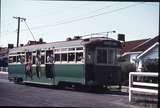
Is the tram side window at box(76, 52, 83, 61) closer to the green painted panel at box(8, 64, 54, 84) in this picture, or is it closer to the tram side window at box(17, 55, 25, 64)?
the green painted panel at box(8, 64, 54, 84)

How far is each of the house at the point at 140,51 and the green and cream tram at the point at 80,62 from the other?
8.34m

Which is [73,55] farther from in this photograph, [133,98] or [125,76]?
[125,76]

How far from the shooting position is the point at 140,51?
38562mm

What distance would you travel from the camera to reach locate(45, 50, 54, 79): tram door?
2109 cm

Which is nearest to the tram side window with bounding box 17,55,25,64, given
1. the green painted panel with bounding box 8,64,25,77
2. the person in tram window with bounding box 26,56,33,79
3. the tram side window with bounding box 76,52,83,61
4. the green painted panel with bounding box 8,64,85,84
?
the green painted panel with bounding box 8,64,25,77

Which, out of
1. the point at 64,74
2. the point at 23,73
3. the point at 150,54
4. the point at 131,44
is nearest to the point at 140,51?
the point at 131,44

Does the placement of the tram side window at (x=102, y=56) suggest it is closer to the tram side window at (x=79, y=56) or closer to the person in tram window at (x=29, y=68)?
the tram side window at (x=79, y=56)

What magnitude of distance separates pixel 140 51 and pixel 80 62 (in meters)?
20.8

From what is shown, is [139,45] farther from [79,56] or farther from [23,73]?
[79,56]

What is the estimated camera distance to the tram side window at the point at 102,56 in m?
19.1

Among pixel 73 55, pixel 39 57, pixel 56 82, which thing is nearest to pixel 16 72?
pixel 39 57

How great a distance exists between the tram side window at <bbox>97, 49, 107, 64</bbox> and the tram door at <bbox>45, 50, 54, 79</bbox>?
3399 mm

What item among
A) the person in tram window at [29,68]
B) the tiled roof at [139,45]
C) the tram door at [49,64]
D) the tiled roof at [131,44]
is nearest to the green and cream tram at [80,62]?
the tram door at [49,64]

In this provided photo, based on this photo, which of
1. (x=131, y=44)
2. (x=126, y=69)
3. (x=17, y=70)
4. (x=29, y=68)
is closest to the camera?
(x=29, y=68)
